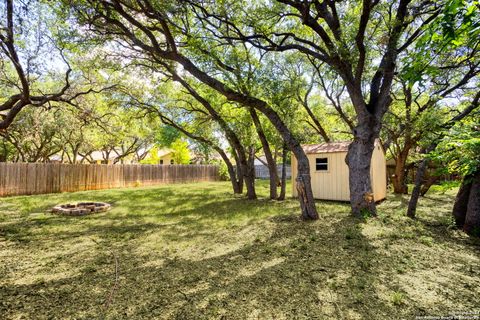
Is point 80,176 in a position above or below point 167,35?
below

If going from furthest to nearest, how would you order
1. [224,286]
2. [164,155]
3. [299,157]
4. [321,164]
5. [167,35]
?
[164,155], [321,164], [299,157], [167,35], [224,286]

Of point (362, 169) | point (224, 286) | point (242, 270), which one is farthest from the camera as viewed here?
point (362, 169)

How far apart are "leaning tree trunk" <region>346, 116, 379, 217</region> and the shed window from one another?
480 centimetres

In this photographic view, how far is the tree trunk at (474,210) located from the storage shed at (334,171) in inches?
178

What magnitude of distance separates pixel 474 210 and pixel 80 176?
18.2m

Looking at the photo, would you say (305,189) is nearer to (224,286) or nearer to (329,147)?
(224,286)

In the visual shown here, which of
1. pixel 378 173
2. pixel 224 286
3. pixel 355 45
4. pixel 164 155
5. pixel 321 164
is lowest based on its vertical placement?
pixel 224 286

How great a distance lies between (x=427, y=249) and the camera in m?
4.25

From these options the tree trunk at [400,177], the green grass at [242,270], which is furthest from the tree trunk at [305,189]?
the tree trunk at [400,177]

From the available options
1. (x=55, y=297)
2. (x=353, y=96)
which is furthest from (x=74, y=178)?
(x=353, y=96)

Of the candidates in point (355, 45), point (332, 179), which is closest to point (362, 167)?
point (355, 45)

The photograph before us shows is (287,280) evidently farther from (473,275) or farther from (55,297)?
(55,297)

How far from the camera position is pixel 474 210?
5211 mm

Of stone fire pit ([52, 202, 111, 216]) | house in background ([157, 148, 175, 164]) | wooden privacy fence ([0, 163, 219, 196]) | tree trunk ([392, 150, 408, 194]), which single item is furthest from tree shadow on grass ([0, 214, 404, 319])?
house in background ([157, 148, 175, 164])
